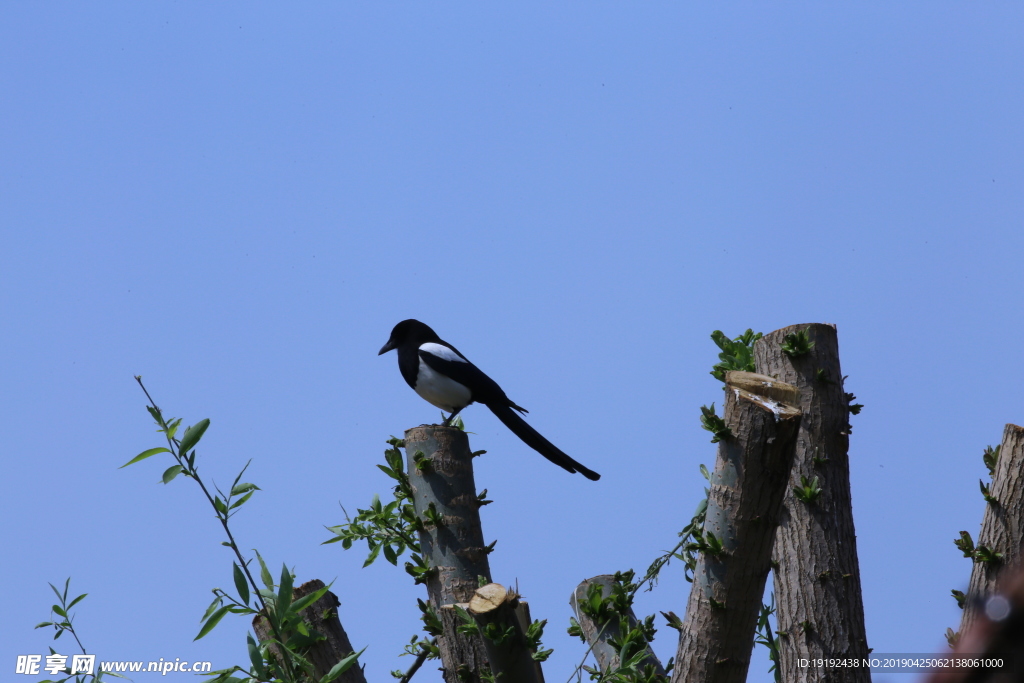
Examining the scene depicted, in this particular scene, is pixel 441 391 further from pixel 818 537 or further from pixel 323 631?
pixel 818 537

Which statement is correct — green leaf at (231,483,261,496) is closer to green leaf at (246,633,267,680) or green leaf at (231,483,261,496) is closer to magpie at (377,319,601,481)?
green leaf at (246,633,267,680)

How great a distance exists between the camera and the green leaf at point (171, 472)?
7.19ft

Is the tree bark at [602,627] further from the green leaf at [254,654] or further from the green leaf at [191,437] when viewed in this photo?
the green leaf at [191,437]

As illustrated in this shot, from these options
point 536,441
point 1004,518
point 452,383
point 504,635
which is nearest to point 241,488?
point 504,635

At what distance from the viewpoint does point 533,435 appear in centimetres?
564

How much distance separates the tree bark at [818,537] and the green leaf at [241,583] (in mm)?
2032

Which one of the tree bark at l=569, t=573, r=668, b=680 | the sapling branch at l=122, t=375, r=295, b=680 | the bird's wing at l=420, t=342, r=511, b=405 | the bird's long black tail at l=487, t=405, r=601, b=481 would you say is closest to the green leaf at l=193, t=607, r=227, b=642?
the sapling branch at l=122, t=375, r=295, b=680

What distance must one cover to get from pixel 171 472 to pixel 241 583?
35 cm

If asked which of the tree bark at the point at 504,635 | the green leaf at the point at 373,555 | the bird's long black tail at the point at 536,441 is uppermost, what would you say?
the bird's long black tail at the point at 536,441

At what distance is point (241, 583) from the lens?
2.12 m

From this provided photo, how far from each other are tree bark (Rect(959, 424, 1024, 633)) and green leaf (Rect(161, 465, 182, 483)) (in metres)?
2.88

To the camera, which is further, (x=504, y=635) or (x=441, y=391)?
(x=441, y=391)

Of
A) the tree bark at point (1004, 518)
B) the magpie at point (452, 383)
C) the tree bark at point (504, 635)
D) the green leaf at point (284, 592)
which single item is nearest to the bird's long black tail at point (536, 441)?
the magpie at point (452, 383)

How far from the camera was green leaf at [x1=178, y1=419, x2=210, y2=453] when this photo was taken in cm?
220
